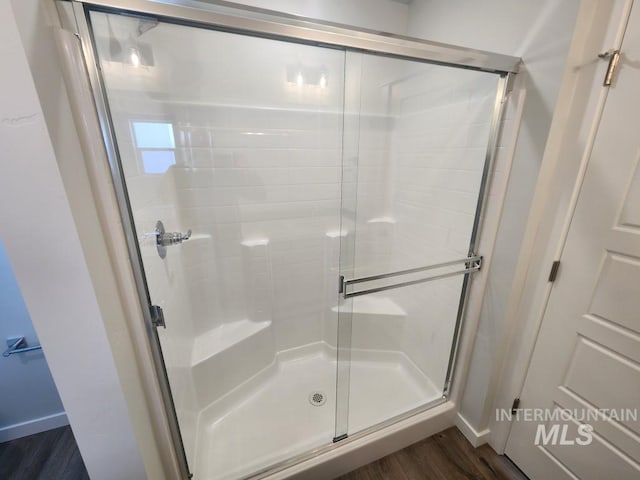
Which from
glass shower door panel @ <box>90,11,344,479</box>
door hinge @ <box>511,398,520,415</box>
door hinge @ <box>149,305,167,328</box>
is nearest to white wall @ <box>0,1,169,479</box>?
door hinge @ <box>149,305,167,328</box>

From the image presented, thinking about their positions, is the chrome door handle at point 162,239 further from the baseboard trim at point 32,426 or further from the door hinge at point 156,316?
the baseboard trim at point 32,426

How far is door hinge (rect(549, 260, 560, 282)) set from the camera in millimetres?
1023

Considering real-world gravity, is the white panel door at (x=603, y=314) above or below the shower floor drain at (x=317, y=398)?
above

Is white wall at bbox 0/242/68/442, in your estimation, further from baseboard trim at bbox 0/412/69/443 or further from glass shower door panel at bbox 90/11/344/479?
glass shower door panel at bbox 90/11/344/479

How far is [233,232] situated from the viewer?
1.62 m

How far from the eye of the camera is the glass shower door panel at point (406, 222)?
1288 mm

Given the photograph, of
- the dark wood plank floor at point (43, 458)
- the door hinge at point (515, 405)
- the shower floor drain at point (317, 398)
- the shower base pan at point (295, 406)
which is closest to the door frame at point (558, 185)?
the door hinge at point (515, 405)

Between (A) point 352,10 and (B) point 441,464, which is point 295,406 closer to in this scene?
(B) point 441,464

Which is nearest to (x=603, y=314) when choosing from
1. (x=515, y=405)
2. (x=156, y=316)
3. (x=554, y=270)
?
(x=554, y=270)

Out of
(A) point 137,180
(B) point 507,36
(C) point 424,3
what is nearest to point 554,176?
(B) point 507,36

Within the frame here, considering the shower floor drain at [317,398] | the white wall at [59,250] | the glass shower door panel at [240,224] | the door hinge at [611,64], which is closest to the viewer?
the white wall at [59,250]

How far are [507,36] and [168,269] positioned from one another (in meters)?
1.81

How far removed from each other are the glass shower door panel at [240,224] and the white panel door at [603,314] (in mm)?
1047

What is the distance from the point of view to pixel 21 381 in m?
1.27
